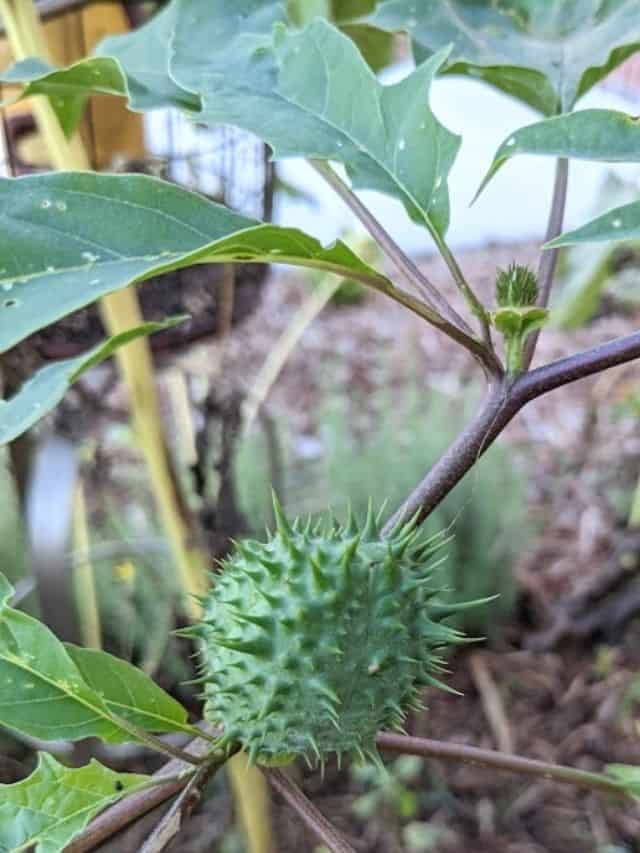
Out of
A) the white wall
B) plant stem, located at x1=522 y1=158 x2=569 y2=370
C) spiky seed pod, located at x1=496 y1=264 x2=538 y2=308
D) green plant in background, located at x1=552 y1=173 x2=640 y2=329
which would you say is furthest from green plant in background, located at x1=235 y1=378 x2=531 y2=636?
the white wall

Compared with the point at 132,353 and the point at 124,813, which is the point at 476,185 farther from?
the point at 124,813

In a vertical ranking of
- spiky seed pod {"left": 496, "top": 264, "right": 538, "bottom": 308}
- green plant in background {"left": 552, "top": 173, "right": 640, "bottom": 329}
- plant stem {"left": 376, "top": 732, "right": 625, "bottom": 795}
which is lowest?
green plant in background {"left": 552, "top": 173, "right": 640, "bottom": 329}

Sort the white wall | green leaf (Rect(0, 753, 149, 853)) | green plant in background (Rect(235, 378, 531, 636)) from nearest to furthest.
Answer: green leaf (Rect(0, 753, 149, 853)) → green plant in background (Rect(235, 378, 531, 636)) → the white wall

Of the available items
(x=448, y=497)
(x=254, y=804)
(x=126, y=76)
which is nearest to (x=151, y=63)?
(x=126, y=76)

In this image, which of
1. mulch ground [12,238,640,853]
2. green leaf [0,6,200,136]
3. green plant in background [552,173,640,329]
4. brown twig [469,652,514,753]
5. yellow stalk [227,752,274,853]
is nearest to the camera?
green leaf [0,6,200,136]

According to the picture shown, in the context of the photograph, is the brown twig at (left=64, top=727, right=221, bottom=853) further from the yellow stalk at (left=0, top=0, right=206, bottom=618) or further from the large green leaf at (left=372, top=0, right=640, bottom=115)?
the large green leaf at (left=372, top=0, right=640, bottom=115)

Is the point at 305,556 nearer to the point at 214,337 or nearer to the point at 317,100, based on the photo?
the point at 317,100

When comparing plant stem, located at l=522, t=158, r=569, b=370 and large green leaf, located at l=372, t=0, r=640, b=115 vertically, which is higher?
large green leaf, located at l=372, t=0, r=640, b=115
